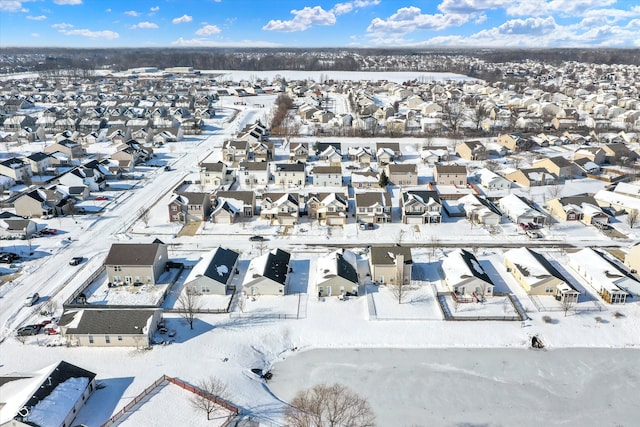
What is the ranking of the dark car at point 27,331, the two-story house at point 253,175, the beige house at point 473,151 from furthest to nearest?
the beige house at point 473,151 → the two-story house at point 253,175 → the dark car at point 27,331

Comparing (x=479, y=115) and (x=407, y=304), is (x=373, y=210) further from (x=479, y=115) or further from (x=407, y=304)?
(x=479, y=115)

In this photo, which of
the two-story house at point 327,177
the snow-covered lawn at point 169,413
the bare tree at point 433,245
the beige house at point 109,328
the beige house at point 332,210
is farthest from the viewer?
the two-story house at point 327,177

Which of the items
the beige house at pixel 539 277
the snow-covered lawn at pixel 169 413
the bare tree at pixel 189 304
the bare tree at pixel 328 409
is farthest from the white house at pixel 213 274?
the beige house at pixel 539 277

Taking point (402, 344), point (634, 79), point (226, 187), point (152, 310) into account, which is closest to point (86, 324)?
point (152, 310)

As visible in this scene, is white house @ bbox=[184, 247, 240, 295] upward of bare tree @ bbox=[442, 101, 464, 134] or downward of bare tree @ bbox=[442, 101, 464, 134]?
downward

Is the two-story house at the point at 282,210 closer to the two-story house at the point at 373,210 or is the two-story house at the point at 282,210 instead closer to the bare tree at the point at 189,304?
the two-story house at the point at 373,210

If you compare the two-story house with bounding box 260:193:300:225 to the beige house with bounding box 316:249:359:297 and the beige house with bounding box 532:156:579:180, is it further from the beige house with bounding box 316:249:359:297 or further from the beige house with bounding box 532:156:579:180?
the beige house with bounding box 532:156:579:180

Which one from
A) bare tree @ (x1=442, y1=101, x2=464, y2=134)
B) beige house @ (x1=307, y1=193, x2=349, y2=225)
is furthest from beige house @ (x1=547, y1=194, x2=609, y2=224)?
bare tree @ (x1=442, y1=101, x2=464, y2=134)
